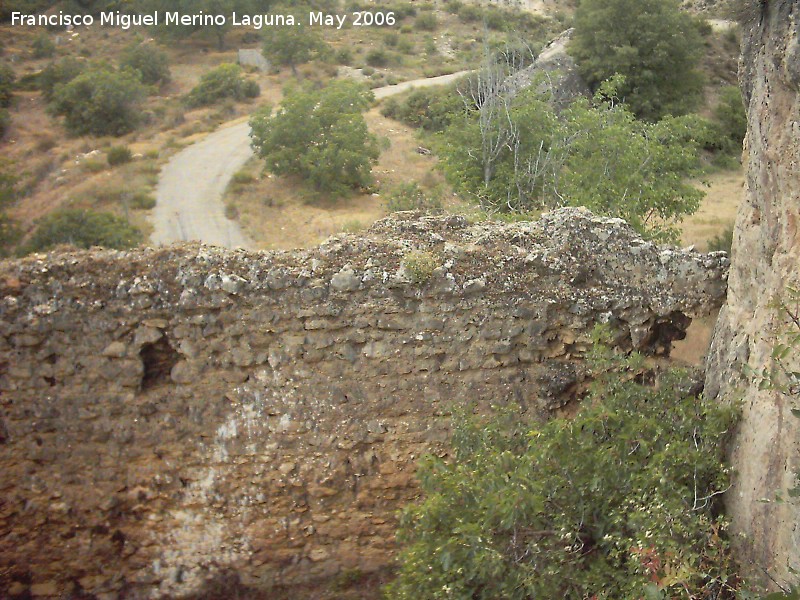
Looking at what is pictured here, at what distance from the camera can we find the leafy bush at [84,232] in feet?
57.8

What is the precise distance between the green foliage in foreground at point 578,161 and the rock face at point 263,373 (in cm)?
481

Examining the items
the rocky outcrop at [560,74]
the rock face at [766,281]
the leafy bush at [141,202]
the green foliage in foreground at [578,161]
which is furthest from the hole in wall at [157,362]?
the rocky outcrop at [560,74]

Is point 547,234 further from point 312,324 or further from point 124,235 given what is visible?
point 124,235

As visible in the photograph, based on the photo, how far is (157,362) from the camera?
20.5 feet

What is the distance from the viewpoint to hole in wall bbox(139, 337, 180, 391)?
A: 6203 millimetres

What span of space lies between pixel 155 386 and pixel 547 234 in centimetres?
365

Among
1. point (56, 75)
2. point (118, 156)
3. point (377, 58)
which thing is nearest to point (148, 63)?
point (56, 75)

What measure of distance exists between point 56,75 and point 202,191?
531 inches

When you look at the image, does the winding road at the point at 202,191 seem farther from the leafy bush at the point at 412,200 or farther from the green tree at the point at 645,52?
the green tree at the point at 645,52

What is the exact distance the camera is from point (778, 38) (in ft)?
14.6

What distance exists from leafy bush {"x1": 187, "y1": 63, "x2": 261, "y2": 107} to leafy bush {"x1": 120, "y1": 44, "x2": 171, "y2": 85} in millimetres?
2747

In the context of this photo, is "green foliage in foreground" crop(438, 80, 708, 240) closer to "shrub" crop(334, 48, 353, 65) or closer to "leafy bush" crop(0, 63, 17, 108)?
"shrub" crop(334, 48, 353, 65)

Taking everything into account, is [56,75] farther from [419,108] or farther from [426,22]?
[426,22]

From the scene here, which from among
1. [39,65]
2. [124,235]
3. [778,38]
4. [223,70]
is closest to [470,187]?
[124,235]
